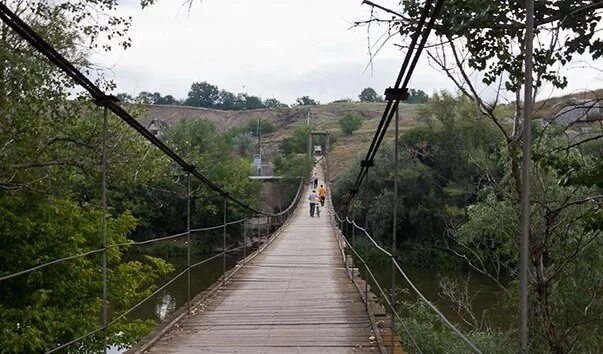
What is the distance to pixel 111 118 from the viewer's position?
28.5 feet

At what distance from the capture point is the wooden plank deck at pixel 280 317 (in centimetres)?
365

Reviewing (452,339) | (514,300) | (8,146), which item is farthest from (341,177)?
(8,146)

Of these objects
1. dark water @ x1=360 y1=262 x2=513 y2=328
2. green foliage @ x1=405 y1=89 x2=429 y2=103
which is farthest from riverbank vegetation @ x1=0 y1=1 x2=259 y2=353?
dark water @ x1=360 y1=262 x2=513 y2=328

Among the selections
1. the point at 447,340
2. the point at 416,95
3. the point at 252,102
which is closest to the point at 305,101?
the point at 252,102

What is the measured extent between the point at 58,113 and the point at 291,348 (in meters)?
5.35

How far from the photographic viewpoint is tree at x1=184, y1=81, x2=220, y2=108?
354 feet

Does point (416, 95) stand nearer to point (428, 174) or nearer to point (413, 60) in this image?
point (428, 174)

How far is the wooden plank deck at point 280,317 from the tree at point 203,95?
102181 mm

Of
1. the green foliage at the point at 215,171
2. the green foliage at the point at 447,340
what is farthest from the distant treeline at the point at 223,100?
the green foliage at the point at 447,340

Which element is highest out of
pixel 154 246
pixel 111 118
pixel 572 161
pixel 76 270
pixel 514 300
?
pixel 111 118

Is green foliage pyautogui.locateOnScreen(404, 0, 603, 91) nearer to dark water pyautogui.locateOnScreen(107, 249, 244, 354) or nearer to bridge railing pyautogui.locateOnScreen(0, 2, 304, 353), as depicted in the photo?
bridge railing pyautogui.locateOnScreen(0, 2, 304, 353)

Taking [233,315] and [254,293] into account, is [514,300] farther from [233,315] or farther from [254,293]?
[233,315]

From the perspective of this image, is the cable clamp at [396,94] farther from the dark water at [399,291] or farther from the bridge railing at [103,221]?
the dark water at [399,291]

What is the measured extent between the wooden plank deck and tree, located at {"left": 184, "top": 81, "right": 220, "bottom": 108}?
10218cm
